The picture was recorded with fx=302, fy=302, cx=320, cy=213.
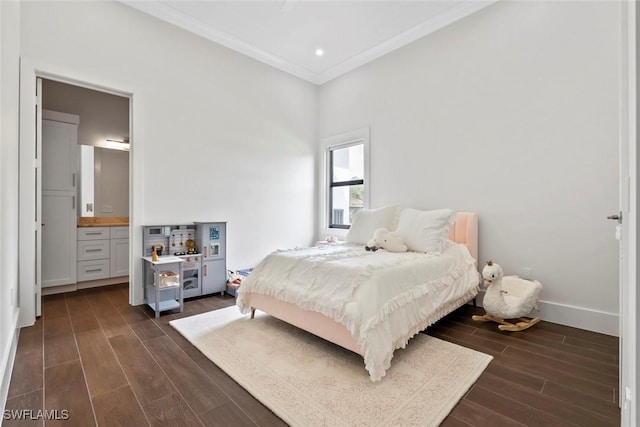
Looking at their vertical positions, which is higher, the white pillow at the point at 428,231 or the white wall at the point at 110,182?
the white wall at the point at 110,182

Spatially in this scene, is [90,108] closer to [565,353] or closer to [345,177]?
[345,177]

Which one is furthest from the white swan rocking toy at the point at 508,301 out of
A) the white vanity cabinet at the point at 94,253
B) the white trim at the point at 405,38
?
the white vanity cabinet at the point at 94,253

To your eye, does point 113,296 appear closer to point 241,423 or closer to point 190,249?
point 190,249

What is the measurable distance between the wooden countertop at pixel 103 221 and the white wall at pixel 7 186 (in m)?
1.70

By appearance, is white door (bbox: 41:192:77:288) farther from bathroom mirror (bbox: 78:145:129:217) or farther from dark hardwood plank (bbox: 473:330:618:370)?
dark hardwood plank (bbox: 473:330:618:370)

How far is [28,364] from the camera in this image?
1.97 meters

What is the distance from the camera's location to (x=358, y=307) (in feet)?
6.14

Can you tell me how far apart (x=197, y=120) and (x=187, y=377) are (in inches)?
116

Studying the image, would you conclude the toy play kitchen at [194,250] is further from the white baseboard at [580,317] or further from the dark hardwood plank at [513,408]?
the white baseboard at [580,317]

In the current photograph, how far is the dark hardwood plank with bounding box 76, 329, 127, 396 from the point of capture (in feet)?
5.79

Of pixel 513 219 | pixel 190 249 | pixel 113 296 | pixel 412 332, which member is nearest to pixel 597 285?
pixel 513 219

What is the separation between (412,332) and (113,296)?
3452 mm

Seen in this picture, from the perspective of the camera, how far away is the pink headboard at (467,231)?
10.4 feet

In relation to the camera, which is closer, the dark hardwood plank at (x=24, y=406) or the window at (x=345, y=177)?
the dark hardwood plank at (x=24, y=406)
